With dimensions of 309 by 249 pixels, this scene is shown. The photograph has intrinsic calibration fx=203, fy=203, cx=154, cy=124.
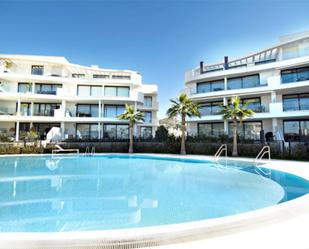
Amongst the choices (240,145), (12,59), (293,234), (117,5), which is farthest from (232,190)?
(12,59)

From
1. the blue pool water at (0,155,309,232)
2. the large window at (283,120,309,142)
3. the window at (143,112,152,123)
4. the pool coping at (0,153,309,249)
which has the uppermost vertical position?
the window at (143,112,152,123)

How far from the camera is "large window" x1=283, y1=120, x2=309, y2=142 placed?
21.1 m

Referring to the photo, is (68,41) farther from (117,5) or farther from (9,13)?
(117,5)

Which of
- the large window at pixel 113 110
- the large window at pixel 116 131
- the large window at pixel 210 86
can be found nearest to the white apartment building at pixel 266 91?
the large window at pixel 210 86

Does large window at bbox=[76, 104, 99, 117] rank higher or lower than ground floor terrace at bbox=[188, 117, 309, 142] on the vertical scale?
higher

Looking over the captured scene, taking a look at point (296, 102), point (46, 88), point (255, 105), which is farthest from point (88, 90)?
point (296, 102)

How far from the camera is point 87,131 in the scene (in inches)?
1112

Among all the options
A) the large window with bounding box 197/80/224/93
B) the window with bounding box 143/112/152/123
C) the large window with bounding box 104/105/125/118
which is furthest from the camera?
the window with bounding box 143/112/152/123

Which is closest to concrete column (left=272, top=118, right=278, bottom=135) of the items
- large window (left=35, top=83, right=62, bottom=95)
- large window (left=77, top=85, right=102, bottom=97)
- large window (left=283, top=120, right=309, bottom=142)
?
large window (left=283, top=120, right=309, bottom=142)

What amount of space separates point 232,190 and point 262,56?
950 inches

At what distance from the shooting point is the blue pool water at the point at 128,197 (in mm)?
5652

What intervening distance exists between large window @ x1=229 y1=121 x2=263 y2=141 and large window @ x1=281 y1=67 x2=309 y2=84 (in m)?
5.46

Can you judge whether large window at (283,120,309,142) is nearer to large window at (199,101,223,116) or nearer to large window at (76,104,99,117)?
large window at (199,101,223,116)

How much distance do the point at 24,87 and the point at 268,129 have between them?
3120cm
